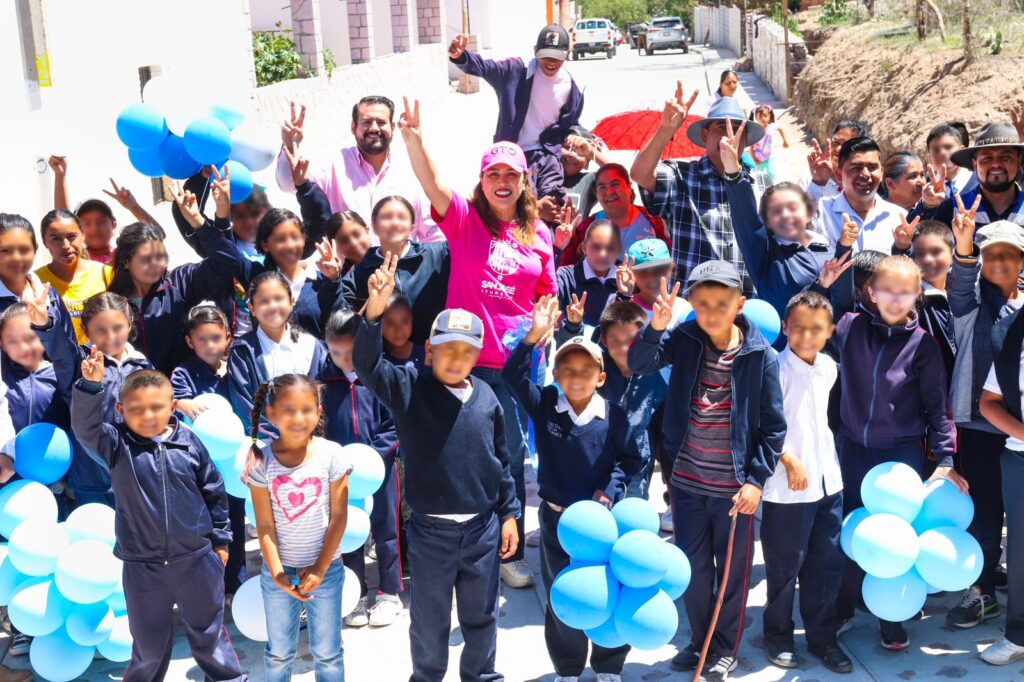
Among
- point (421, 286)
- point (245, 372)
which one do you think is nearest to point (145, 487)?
point (245, 372)

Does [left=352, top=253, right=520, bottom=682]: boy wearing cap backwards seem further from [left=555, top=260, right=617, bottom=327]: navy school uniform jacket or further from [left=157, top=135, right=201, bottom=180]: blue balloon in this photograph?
[left=157, top=135, right=201, bottom=180]: blue balloon

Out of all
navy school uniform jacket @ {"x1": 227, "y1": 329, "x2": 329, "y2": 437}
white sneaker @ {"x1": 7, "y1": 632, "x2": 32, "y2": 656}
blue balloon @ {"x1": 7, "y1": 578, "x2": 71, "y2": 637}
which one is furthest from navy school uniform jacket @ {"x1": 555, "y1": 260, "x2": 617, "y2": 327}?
white sneaker @ {"x1": 7, "y1": 632, "x2": 32, "y2": 656}

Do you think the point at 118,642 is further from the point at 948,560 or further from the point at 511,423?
the point at 948,560

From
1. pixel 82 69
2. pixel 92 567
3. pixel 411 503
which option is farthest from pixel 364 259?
pixel 82 69

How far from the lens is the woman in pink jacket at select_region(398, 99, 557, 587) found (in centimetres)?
500

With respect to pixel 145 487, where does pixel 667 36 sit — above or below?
above

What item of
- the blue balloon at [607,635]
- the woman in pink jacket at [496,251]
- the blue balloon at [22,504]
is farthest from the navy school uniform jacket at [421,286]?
the blue balloon at [607,635]

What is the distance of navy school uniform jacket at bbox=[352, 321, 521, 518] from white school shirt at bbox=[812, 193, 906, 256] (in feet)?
7.81

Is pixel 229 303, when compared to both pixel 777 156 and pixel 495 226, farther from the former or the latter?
pixel 777 156

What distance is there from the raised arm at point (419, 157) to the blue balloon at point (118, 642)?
83.7 inches

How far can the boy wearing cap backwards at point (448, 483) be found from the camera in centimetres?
424

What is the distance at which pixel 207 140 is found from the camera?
5746 millimetres

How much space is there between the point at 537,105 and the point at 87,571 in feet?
14.8

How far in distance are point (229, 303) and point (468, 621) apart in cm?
218
